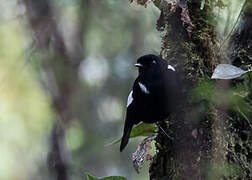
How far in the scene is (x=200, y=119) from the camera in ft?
8.40

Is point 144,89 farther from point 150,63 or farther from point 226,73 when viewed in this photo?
point 226,73

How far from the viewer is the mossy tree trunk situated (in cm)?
245

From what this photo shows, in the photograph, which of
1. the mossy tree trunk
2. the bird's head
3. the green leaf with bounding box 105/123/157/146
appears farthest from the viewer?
the bird's head

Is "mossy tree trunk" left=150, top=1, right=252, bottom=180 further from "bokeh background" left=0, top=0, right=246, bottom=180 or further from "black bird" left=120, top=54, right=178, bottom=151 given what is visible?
"bokeh background" left=0, top=0, right=246, bottom=180

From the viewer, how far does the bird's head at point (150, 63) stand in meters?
3.08

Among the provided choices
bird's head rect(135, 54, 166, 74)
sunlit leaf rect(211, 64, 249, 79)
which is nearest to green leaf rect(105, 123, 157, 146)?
bird's head rect(135, 54, 166, 74)

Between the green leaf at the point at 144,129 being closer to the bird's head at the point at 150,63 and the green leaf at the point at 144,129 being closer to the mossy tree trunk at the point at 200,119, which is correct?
the mossy tree trunk at the point at 200,119

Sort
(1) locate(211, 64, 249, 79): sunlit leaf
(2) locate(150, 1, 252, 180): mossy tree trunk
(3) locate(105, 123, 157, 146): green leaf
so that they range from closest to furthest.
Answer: (1) locate(211, 64, 249, 79): sunlit leaf
(2) locate(150, 1, 252, 180): mossy tree trunk
(3) locate(105, 123, 157, 146): green leaf

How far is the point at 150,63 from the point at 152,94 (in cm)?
29

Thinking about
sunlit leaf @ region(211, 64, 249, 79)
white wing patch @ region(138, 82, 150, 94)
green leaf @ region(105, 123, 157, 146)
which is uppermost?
sunlit leaf @ region(211, 64, 249, 79)

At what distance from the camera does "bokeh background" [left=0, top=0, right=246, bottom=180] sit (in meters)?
5.90

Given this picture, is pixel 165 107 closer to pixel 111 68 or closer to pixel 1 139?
pixel 111 68

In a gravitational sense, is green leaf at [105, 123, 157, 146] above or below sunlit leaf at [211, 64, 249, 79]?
below

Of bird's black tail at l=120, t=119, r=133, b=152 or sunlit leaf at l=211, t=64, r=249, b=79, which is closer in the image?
sunlit leaf at l=211, t=64, r=249, b=79
